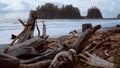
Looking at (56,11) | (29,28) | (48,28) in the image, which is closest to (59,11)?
(56,11)

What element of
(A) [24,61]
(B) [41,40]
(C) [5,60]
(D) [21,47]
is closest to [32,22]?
(B) [41,40]

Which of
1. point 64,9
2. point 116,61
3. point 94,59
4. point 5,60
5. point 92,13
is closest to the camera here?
point 116,61

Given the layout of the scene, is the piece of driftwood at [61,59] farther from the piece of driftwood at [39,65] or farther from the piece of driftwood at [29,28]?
the piece of driftwood at [29,28]

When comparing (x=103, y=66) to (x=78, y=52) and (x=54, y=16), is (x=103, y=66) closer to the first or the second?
(x=78, y=52)

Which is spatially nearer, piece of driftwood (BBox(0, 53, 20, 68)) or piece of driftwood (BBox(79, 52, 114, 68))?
piece of driftwood (BBox(0, 53, 20, 68))

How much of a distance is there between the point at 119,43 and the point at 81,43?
11.9ft

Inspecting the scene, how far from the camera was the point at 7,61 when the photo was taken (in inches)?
233

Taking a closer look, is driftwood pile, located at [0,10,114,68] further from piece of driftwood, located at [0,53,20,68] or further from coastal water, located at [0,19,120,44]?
coastal water, located at [0,19,120,44]

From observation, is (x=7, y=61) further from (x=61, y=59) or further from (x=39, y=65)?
(x=61, y=59)

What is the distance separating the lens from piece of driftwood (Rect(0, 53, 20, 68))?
5836 millimetres

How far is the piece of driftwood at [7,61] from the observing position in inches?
230

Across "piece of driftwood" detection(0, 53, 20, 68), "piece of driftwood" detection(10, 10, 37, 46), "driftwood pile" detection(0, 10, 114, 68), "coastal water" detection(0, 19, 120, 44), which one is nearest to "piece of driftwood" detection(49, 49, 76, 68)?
"driftwood pile" detection(0, 10, 114, 68)

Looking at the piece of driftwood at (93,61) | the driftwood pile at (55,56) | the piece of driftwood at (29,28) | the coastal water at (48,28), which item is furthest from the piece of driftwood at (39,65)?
the coastal water at (48,28)

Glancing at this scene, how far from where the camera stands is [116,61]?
5.44 m
